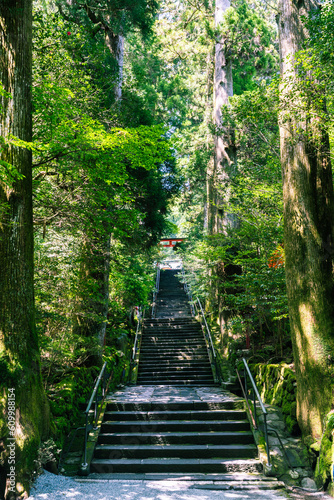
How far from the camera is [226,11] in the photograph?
1001 centimetres

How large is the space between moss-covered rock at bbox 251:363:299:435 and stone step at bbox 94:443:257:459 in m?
0.83

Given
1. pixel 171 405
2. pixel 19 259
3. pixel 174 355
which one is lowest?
pixel 174 355

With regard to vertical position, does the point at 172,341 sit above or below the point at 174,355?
above

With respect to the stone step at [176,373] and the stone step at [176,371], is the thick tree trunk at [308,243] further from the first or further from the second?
the stone step at [176,371]

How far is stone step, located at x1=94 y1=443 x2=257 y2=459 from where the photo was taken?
4.87 meters

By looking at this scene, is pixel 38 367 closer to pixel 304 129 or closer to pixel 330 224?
pixel 330 224

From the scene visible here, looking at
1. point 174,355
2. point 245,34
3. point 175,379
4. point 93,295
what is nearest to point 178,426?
point 93,295

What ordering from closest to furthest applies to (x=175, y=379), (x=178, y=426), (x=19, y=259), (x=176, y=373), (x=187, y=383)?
(x=19, y=259)
(x=178, y=426)
(x=187, y=383)
(x=175, y=379)
(x=176, y=373)

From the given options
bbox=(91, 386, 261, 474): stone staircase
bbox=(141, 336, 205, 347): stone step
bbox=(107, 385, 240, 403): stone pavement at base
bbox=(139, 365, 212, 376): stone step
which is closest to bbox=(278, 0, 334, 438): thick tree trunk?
bbox=(91, 386, 261, 474): stone staircase

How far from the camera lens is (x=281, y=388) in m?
6.07

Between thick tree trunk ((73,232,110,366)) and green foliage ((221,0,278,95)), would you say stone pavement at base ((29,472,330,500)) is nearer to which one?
thick tree trunk ((73,232,110,366))

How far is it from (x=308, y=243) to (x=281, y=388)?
273cm

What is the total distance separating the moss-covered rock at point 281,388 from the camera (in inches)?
212

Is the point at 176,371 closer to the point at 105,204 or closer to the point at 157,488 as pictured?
the point at 105,204
